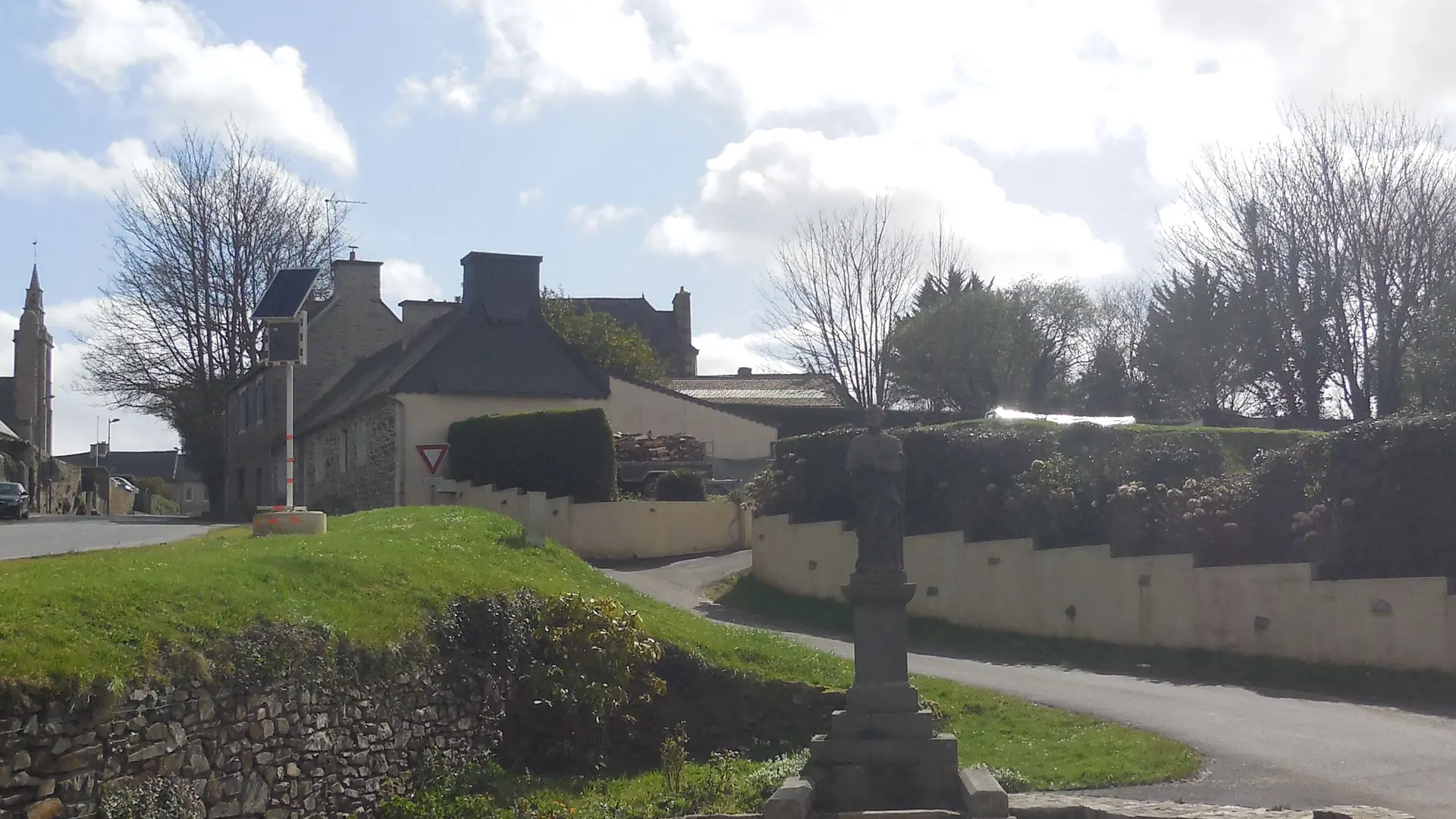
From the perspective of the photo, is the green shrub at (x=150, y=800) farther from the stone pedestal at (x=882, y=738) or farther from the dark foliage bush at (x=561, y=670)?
the stone pedestal at (x=882, y=738)

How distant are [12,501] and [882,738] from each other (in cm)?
3900

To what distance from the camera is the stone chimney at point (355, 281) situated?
142 feet

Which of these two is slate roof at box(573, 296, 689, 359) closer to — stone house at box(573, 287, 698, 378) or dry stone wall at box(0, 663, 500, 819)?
stone house at box(573, 287, 698, 378)

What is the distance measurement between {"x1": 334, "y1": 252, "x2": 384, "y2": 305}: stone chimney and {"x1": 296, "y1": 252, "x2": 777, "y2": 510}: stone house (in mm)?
3045

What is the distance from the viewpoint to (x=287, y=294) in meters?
18.8

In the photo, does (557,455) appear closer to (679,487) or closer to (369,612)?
(679,487)

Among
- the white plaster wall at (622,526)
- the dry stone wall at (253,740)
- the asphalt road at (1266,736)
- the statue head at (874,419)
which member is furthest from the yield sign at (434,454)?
the statue head at (874,419)

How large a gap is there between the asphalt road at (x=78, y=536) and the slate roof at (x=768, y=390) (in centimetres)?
1743

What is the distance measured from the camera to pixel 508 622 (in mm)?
13953

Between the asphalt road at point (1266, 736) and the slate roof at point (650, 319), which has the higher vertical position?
the slate roof at point (650, 319)

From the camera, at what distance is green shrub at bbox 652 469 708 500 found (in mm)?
30641

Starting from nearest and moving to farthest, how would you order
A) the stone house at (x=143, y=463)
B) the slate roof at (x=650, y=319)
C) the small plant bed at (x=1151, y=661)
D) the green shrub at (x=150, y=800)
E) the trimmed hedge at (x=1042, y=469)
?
1. the green shrub at (x=150, y=800)
2. the small plant bed at (x=1151, y=661)
3. the trimmed hedge at (x=1042, y=469)
4. the slate roof at (x=650, y=319)
5. the stone house at (x=143, y=463)

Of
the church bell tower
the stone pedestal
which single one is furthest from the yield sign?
the church bell tower

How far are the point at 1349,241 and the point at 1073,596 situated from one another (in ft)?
53.7
